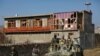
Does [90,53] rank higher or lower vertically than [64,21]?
lower

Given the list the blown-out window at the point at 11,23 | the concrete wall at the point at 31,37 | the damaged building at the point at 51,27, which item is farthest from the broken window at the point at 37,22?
the blown-out window at the point at 11,23

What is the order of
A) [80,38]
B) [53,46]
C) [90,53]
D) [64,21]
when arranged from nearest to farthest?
[53,46] → [90,53] → [80,38] → [64,21]

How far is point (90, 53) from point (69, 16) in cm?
776

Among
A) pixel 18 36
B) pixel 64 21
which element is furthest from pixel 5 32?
pixel 64 21

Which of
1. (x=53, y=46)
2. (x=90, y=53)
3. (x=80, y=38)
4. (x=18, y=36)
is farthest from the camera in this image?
(x=18, y=36)

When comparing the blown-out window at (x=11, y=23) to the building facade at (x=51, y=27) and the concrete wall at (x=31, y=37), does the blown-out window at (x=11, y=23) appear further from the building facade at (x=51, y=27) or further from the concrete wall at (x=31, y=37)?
the concrete wall at (x=31, y=37)

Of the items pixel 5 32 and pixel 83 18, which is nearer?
pixel 83 18

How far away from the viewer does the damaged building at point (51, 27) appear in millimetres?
36500

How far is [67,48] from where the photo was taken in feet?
84.0

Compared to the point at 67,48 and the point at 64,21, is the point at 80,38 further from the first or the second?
the point at 67,48

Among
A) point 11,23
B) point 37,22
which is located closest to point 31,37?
point 37,22

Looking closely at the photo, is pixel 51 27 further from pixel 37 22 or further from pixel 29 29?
pixel 29 29

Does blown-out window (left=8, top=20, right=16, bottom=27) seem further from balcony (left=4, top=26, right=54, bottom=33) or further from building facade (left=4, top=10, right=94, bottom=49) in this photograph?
balcony (left=4, top=26, right=54, bottom=33)

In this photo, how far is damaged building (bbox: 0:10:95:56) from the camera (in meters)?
36.5
